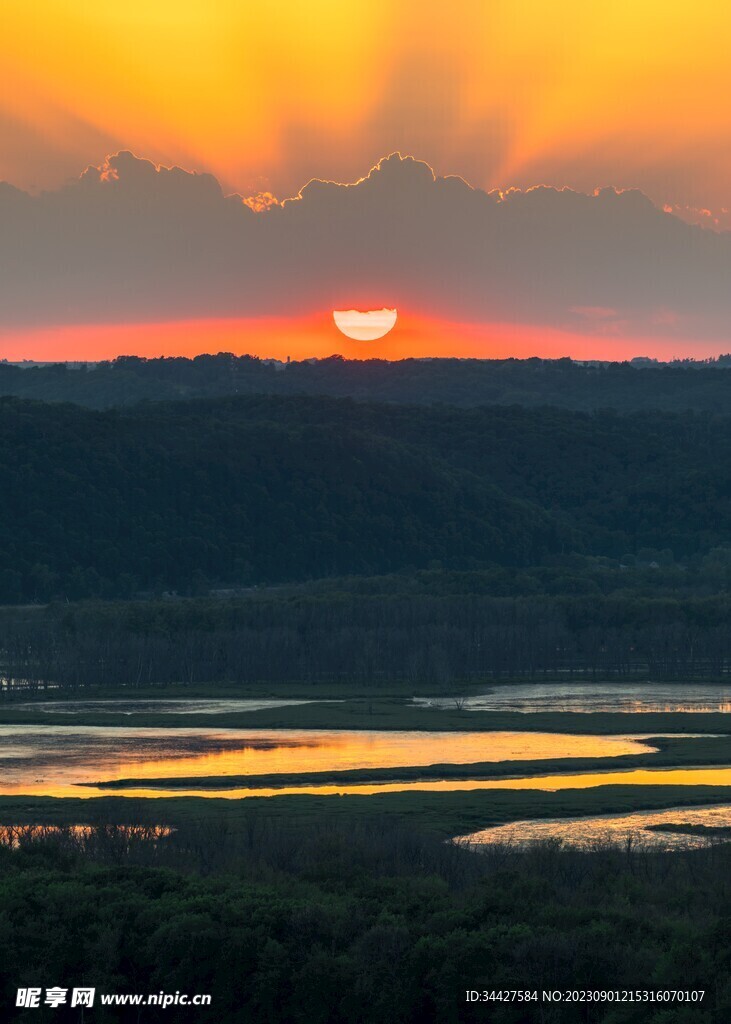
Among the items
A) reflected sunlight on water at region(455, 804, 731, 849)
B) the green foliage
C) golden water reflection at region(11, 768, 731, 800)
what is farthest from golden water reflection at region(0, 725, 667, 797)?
the green foliage

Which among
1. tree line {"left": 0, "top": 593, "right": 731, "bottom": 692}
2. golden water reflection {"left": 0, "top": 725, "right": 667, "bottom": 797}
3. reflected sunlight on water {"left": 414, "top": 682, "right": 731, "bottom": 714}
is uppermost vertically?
tree line {"left": 0, "top": 593, "right": 731, "bottom": 692}

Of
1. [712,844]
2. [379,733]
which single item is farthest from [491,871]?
[379,733]

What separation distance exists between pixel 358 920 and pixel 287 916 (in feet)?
5.56

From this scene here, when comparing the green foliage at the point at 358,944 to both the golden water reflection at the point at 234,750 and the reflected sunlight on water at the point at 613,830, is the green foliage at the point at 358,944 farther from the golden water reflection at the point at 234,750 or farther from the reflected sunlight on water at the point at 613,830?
the golden water reflection at the point at 234,750

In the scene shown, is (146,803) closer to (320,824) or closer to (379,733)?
(320,824)

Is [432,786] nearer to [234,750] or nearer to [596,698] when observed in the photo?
[234,750]

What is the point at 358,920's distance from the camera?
3978cm

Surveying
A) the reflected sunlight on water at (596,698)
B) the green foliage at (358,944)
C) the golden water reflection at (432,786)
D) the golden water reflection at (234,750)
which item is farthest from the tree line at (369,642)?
the green foliage at (358,944)

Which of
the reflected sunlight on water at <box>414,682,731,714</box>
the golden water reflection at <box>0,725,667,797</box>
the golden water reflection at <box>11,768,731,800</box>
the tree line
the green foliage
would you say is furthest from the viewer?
the tree line

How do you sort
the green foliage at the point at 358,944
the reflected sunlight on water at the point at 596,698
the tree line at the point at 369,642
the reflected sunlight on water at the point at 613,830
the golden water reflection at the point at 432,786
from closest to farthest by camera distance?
1. the green foliage at the point at 358,944
2. the reflected sunlight on water at the point at 613,830
3. the golden water reflection at the point at 432,786
4. the reflected sunlight on water at the point at 596,698
5. the tree line at the point at 369,642

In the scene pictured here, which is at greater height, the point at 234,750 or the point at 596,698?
the point at 596,698

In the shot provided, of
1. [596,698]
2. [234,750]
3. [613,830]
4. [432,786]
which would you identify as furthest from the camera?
[596,698]

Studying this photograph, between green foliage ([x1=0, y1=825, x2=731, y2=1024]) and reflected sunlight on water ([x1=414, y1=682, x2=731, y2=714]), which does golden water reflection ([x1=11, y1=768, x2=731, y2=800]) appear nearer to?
reflected sunlight on water ([x1=414, y1=682, x2=731, y2=714])

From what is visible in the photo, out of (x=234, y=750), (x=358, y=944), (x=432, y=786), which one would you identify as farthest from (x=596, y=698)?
(x=358, y=944)
